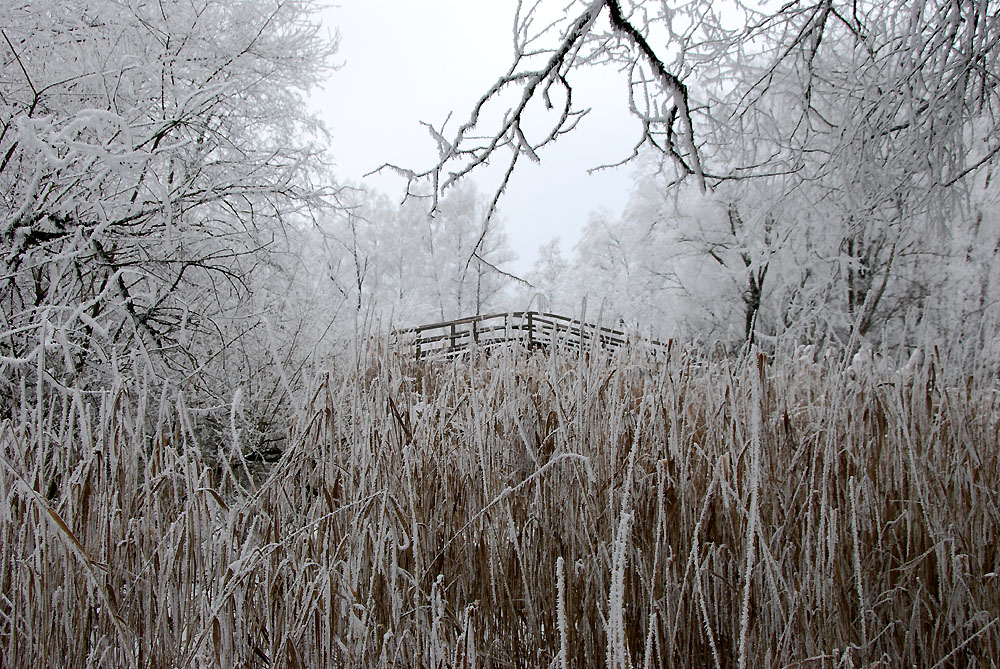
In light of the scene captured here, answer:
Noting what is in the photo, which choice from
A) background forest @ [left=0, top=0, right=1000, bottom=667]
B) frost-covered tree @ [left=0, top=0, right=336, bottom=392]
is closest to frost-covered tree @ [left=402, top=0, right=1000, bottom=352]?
background forest @ [left=0, top=0, right=1000, bottom=667]

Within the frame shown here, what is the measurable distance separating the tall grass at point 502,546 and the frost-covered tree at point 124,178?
122cm

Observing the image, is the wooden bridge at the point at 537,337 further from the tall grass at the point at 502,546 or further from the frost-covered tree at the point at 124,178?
the frost-covered tree at the point at 124,178

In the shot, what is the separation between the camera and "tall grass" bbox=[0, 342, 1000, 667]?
4.11ft

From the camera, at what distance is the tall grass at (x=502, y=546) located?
1.25 m

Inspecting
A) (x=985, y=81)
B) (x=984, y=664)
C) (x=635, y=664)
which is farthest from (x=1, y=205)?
(x=985, y=81)

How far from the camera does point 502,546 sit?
1501 millimetres

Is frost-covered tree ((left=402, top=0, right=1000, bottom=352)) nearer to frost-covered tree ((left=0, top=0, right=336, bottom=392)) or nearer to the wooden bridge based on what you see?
the wooden bridge

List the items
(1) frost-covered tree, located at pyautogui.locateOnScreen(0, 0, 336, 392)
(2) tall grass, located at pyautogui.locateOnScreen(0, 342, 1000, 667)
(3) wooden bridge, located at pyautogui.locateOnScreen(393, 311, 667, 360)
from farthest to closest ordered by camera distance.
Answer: (1) frost-covered tree, located at pyautogui.locateOnScreen(0, 0, 336, 392) < (3) wooden bridge, located at pyautogui.locateOnScreen(393, 311, 667, 360) < (2) tall grass, located at pyautogui.locateOnScreen(0, 342, 1000, 667)

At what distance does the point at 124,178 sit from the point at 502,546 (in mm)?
3514

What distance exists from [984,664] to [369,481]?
143 centimetres

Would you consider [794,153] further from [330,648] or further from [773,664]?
[330,648]

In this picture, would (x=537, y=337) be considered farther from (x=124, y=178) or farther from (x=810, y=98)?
(x=124, y=178)

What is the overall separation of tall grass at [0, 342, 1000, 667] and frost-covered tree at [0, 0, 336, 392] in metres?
1.22

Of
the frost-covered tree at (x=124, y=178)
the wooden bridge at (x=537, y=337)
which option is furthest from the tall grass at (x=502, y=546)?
the frost-covered tree at (x=124, y=178)
